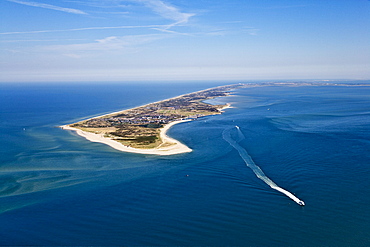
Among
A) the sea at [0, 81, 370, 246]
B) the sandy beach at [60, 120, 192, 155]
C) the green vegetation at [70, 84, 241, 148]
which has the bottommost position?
the sea at [0, 81, 370, 246]

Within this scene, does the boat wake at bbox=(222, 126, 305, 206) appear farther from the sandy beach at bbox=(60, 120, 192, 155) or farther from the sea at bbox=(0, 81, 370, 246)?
the sandy beach at bbox=(60, 120, 192, 155)

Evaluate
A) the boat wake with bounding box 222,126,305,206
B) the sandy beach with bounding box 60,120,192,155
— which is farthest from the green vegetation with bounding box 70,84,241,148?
the boat wake with bounding box 222,126,305,206

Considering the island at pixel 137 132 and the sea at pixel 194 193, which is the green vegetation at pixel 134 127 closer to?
the island at pixel 137 132

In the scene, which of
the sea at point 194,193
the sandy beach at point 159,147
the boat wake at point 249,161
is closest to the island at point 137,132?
the sandy beach at point 159,147

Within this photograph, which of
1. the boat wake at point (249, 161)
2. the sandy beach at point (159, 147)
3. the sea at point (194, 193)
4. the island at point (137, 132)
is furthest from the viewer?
the island at point (137, 132)

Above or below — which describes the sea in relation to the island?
below

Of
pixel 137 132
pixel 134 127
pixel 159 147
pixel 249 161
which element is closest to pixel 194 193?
pixel 249 161

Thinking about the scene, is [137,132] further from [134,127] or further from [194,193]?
[194,193]

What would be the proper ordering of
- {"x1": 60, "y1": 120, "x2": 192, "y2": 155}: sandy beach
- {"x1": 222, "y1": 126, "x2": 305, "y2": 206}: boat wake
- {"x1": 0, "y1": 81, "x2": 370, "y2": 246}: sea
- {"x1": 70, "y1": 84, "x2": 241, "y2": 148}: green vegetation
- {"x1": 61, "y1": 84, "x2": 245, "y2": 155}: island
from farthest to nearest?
{"x1": 70, "y1": 84, "x2": 241, "y2": 148}: green vegetation < {"x1": 61, "y1": 84, "x2": 245, "y2": 155}: island < {"x1": 60, "y1": 120, "x2": 192, "y2": 155}: sandy beach < {"x1": 222, "y1": 126, "x2": 305, "y2": 206}: boat wake < {"x1": 0, "y1": 81, "x2": 370, "y2": 246}: sea
